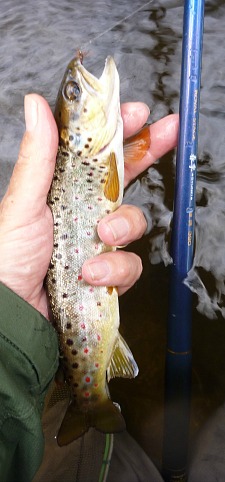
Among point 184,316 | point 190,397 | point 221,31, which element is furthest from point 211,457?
point 221,31

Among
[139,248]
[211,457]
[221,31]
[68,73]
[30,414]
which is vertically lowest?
[211,457]

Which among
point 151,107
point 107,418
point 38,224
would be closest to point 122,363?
point 107,418

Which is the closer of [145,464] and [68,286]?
[68,286]

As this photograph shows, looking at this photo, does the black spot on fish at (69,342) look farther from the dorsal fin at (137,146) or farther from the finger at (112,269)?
the dorsal fin at (137,146)

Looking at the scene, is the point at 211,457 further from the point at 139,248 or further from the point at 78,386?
the point at 139,248

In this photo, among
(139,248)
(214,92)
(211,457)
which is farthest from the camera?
(214,92)

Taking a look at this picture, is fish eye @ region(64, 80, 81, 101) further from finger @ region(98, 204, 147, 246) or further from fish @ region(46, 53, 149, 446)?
finger @ region(98, 204, 147, 246)

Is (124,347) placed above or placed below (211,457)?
above

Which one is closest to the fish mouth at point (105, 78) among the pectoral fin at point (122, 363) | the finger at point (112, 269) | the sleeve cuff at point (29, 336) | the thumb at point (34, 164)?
the thumb at point (34, 164)
